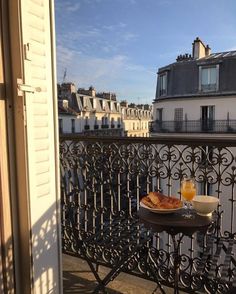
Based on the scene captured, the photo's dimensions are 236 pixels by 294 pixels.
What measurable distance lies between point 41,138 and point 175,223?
3.24 ft

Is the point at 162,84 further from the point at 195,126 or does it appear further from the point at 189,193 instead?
the point at 189,193

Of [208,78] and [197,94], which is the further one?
[197,94]

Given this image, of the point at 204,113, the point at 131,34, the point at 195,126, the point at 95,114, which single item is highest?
the point at 131,34

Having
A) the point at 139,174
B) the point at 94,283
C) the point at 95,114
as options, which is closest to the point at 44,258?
the point at 94,283

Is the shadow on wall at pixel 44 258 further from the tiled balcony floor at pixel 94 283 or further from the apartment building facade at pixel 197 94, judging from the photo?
the apartment building facade at pixel 197 94

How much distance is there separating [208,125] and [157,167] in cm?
1814

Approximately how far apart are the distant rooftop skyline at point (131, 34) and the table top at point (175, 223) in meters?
1.26

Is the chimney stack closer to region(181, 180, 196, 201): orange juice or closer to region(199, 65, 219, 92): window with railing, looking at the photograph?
region(199, 65, 219, 92): window with railing

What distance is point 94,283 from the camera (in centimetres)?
257

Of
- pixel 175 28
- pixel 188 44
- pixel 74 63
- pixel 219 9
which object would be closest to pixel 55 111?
pixel 219 9

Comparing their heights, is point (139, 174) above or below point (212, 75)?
below

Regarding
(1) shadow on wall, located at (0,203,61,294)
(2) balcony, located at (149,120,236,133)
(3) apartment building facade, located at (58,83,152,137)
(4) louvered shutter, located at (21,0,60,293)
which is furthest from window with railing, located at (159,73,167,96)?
(1) shadow on wall, located at (0,203,61,294)

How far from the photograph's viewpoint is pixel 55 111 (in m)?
1.91

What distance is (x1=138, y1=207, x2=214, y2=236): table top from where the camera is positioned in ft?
5.60
